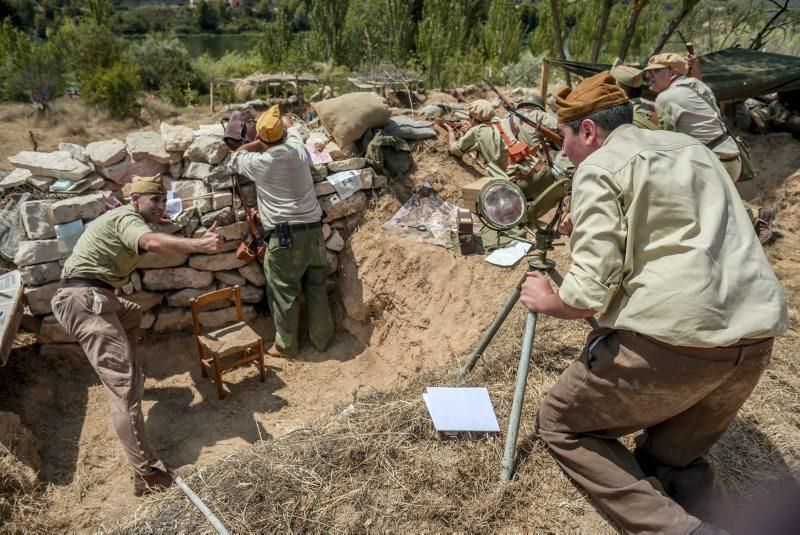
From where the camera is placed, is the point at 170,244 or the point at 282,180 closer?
the point at 170,244

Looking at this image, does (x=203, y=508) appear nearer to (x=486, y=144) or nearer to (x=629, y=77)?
(x=486, y=144)

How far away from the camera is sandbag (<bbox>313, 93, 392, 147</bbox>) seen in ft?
19.9

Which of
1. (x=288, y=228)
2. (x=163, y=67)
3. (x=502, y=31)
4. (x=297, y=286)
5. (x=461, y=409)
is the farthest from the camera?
(x=163, y=67)

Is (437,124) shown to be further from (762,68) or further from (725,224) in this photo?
(725,224)

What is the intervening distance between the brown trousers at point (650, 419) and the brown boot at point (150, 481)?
2984mm

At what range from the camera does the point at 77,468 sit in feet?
13.8

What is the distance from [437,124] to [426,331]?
10.6 ft

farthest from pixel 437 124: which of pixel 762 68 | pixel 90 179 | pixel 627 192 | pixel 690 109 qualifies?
pixel 627 192

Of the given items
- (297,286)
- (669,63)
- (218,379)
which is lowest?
(218,379)

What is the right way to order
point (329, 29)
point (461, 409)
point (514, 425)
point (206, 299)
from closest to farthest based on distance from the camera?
point (514, 425), point (461, 409), point (206, 299), point (329, 29)

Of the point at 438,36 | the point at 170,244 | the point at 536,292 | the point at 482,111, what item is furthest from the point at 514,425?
the point at 438,36

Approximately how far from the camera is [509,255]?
547 centimetres

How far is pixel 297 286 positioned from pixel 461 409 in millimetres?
3216

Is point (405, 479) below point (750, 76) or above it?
below
